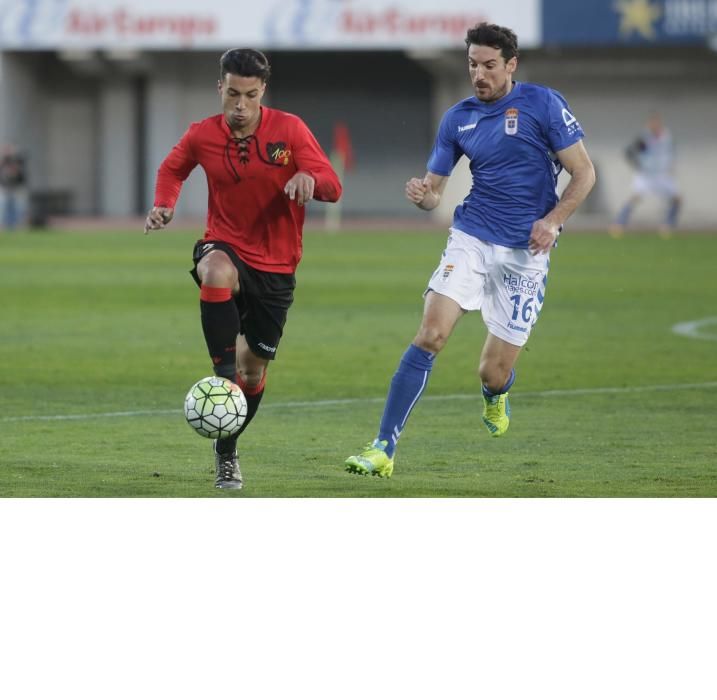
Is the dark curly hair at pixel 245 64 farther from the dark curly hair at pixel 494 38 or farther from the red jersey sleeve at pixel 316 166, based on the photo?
the dark curly hair at pixel 494 38

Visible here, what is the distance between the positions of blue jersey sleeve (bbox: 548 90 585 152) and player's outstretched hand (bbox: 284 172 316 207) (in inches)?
53.6

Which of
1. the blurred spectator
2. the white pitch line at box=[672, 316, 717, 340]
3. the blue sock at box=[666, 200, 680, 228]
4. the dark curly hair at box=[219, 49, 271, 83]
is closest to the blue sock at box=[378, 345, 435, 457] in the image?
the dark curly hair at box=[219, 49, 271, 83]

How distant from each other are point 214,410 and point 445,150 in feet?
6.29

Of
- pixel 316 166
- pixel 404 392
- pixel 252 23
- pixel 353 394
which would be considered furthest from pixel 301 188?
pixel 252 23

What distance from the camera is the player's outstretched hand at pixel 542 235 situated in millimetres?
7992

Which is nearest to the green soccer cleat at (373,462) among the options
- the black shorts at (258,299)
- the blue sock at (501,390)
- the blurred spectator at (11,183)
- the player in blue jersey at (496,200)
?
the player in blue jersey at (496,200)

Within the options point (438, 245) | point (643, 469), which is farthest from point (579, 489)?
point (438, 245)

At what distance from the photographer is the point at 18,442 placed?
9258 millimetres

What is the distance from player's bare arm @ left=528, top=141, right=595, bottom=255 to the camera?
800cm

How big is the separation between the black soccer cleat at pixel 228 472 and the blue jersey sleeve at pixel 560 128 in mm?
2223

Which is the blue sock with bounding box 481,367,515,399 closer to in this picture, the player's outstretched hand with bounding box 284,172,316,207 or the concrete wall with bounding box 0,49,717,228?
the player's outstretched hand with bounding box 284,172,316,207

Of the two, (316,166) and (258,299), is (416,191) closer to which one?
(316,166)
